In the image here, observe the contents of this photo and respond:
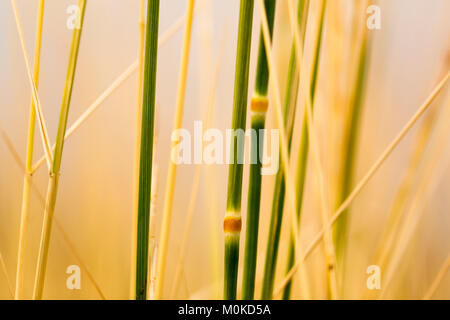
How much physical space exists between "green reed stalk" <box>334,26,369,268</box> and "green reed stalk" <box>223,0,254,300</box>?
0.18 meters

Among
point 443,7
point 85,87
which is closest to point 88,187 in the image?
point 85,87

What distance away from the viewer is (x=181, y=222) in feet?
2.13

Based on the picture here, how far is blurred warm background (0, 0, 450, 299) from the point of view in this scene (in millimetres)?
500

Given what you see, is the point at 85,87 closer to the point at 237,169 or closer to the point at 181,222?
the point at 181,222

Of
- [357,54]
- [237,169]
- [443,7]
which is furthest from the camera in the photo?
[443,7]

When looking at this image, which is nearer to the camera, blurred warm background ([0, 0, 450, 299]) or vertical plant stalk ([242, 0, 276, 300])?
vertical plant stalk ([242, 0, 276, 300])

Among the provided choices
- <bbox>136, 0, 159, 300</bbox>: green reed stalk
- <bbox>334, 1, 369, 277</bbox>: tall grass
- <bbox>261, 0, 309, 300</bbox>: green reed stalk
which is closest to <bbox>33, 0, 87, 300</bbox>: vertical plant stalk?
<bbox>136, 0, 159, 300</bbox>: green reed stalk

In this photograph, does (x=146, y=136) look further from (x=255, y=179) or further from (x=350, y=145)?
(x=350, y=145)

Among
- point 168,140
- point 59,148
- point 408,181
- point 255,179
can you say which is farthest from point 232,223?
point 168,140

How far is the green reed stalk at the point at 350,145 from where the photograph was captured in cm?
39

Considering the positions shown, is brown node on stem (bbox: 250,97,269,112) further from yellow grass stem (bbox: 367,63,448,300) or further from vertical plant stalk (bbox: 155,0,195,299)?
yellow grass stem (bbox: 367,63,448,300)

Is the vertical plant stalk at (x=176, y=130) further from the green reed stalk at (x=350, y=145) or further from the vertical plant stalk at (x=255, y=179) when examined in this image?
the green reed stalk at (x=350, y=145)

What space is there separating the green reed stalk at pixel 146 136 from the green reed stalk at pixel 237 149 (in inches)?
2.2

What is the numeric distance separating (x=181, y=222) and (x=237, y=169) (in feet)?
1.35
